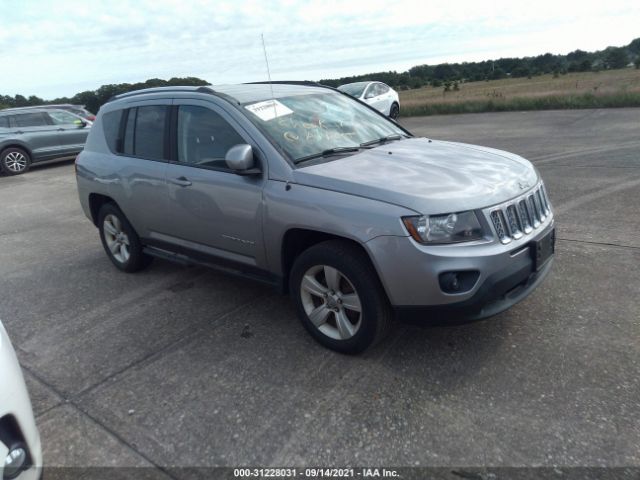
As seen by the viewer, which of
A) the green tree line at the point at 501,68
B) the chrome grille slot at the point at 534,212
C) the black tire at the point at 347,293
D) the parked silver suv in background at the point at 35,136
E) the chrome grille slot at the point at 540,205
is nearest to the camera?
the black tire at the point at 347,293

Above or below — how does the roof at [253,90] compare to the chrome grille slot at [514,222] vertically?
above

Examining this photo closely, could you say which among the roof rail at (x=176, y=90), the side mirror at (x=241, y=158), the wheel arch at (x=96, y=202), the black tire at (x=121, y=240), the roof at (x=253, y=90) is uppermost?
the roof rail at (x=176, y=90)

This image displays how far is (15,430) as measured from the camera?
2.02m

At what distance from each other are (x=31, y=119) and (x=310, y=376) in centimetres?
1381

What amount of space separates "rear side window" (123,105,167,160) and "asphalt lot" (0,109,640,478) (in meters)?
1.26

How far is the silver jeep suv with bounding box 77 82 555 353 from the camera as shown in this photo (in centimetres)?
287

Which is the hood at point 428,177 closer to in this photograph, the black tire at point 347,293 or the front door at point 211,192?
the black tire at point 347,293

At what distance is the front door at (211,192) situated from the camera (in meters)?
3.62

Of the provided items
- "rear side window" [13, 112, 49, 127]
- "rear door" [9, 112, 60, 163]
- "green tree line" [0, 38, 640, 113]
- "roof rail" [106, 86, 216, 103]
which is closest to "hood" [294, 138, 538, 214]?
"roof rail" [106, 86, 216, 103]

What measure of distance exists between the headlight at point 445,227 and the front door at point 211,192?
1175 mm

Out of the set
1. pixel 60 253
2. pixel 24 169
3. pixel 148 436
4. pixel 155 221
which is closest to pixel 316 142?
pixel 155 221

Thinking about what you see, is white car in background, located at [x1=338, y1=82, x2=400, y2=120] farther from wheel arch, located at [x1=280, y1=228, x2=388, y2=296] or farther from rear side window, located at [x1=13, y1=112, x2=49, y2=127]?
wheel arch, located at [x1=280, y1=228, x2=388, y2=296]

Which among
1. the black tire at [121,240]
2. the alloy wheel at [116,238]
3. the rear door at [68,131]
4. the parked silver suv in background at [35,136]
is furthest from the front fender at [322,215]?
the rear door at [68,131]

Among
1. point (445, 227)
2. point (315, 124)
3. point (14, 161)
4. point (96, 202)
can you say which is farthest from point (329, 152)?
point (14, 161)
